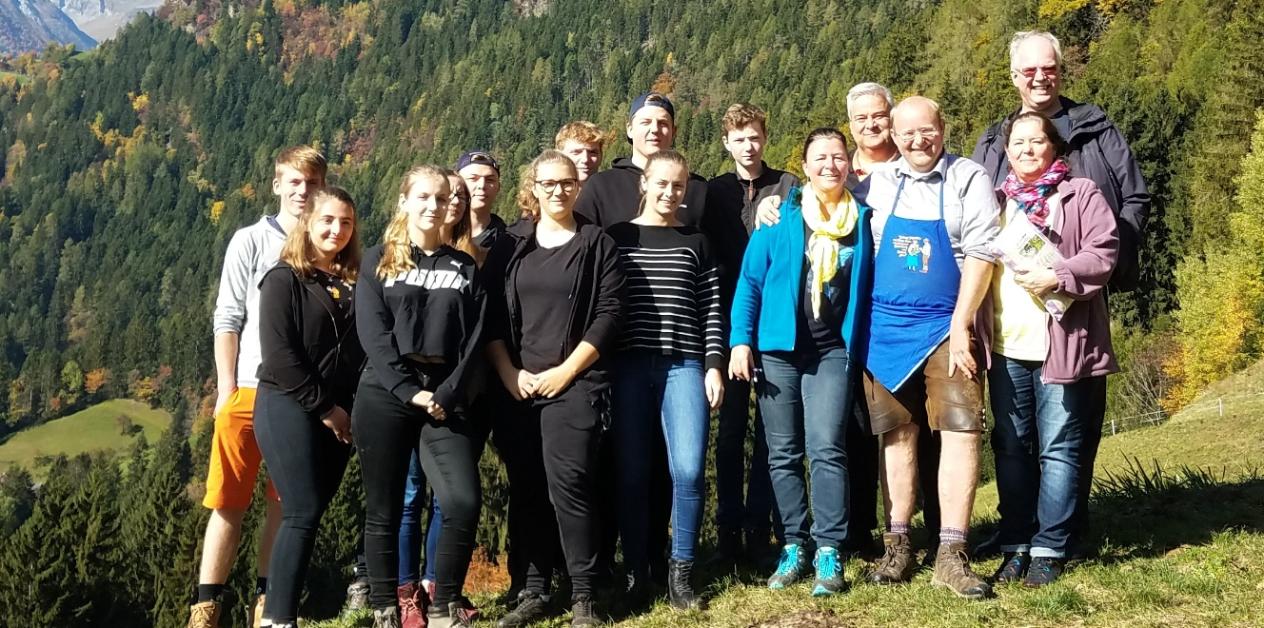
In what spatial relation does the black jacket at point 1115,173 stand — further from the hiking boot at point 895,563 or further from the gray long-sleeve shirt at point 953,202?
the hiking boot at point 895,563

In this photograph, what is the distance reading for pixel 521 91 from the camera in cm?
19562

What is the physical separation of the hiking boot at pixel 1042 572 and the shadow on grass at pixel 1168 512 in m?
0.54

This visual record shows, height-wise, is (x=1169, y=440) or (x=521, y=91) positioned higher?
(x=521, y=91)

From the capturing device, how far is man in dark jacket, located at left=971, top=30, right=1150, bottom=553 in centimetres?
612

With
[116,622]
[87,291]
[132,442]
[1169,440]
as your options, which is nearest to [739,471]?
[1169,440]

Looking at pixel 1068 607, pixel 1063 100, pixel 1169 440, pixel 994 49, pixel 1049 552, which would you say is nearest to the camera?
pixel 1068 607

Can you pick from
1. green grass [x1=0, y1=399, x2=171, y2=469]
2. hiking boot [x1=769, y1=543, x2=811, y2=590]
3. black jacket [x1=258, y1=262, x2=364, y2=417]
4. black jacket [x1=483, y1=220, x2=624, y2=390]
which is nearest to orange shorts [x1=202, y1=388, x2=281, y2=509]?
black jacket [x1=258, y1=262, x2=364, y2=417]

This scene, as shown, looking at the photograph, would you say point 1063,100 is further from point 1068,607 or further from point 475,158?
point 475,158

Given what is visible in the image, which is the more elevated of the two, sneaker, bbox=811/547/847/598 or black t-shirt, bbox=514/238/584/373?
black t-shirt, bbox=514/238/584/373

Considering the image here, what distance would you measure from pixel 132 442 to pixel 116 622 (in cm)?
8749

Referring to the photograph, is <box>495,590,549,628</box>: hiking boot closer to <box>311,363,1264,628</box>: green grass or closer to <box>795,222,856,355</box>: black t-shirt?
<box>311,363,1264,628</box>: green grass

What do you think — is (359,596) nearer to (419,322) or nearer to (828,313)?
(419,322)

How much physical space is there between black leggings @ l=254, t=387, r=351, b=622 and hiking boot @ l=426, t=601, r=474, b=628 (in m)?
0.72

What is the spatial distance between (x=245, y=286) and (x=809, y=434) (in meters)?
3.40
